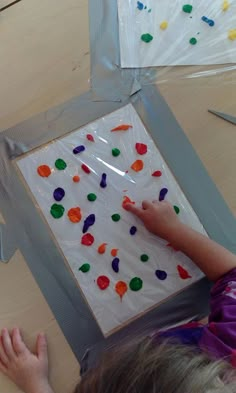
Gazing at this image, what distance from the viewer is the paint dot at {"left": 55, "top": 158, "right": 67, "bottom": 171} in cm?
74

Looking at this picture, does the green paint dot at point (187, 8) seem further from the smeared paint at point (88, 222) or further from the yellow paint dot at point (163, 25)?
the smeared paint at point (88, 222)

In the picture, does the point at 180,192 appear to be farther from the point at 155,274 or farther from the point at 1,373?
the point at 1,373

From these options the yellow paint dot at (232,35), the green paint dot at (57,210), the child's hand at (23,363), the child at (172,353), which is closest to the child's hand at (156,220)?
the child at (172,353)

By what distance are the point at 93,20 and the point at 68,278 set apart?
44 cm

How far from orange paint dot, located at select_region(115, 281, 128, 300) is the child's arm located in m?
0.10

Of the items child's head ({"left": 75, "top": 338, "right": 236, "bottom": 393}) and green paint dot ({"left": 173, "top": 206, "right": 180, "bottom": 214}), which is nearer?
child's head ({"left": 75, "top": 338, "right": 236, "bottom": 393})

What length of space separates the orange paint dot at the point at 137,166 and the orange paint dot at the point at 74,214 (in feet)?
0.38

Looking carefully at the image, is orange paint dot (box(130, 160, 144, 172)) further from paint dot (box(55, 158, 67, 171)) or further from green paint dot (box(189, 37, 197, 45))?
green paint dot (box(189, 37, 197, 45))

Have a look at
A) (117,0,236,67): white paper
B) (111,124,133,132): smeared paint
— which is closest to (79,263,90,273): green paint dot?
(111,124,133,132): smeared paint

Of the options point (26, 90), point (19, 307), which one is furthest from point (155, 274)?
point (26, 90)

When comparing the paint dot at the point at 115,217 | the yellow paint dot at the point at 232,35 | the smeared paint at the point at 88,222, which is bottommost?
the paint dot at the point at 115,217

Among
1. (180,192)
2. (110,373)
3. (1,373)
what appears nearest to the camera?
(110,373)

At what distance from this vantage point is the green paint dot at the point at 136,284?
2.39ft

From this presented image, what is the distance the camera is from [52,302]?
703mm
